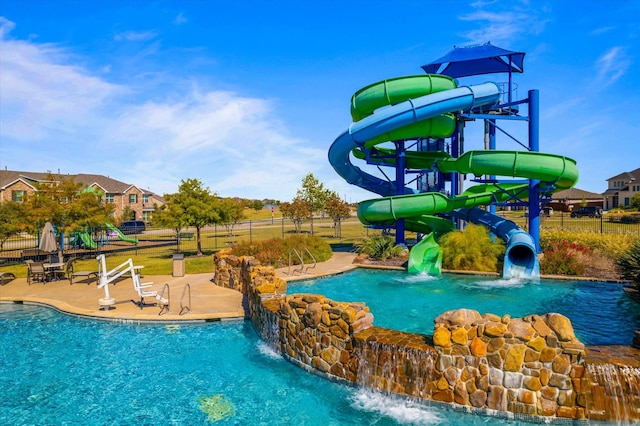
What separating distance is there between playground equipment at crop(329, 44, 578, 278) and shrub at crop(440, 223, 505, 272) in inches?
29.7

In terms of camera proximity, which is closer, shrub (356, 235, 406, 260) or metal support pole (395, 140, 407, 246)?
shrub (356, 235, 406, 260)

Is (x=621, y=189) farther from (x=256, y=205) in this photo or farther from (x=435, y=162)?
(x=256, y=205)

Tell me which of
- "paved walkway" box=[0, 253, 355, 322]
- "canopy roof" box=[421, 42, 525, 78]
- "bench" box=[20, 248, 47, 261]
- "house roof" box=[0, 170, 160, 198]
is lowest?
"paved walkway" box=[0, 253, 355, 322]

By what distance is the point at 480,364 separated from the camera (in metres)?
6.41

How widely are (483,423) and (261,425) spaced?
3379 mm

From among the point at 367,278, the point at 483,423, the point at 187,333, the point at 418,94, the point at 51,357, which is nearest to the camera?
the point at 483,423

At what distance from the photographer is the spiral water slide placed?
17297mm

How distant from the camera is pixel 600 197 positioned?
8288cm

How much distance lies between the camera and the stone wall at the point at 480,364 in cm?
608

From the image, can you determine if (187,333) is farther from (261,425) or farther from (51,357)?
(261,425)

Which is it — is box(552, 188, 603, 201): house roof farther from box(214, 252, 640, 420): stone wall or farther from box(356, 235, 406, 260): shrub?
box(214, 252, 640, 420): stone wall

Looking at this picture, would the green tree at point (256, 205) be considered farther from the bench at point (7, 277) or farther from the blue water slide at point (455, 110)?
the bench at point (7, 277)

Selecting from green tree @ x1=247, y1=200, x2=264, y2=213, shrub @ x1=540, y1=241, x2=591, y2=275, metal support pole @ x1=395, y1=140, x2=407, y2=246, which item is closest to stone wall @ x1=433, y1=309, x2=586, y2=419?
shrub @ x1=540, y1=241, x2=591, y2=275

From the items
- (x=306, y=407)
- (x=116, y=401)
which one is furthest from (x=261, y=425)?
(x=116, y=401)
